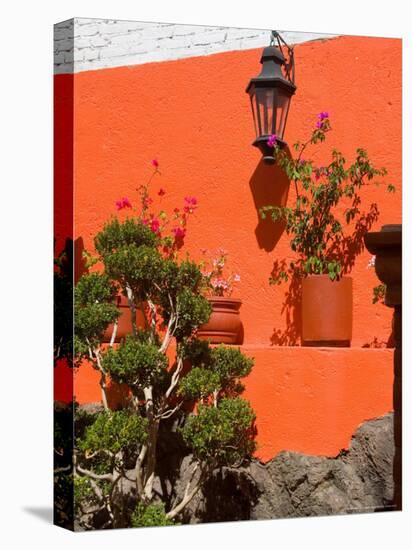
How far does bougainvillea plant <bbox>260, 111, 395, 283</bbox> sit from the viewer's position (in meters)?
6.83

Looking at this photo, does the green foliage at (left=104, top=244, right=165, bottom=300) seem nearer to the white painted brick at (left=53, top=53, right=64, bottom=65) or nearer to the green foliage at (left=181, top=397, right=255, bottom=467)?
the green foliage at (left=181, top=397, right=255, bottom=467)

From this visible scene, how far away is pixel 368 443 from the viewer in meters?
6.40

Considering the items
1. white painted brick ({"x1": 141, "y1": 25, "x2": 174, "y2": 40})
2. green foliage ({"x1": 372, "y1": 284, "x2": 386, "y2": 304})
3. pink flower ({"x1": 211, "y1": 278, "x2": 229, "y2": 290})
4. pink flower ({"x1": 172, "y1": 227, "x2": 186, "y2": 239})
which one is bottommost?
green foliage ({"x1": 372, "y1": 284, "x2": 386, "y2": 304})

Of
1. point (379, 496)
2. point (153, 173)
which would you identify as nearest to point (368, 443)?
point (379, 496)

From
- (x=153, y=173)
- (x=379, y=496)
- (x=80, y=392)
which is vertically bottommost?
(x=379, y=496)

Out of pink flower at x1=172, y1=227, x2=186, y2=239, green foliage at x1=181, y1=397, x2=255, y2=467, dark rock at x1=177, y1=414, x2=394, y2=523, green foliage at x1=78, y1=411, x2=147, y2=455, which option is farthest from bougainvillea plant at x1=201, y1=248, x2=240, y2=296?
green foliage at x1=78, y1=411, x2=147, y2=455

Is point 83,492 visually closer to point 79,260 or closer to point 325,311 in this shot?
point 79,260

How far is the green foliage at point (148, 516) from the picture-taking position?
5898 millimetres

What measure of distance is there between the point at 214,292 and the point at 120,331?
856mm

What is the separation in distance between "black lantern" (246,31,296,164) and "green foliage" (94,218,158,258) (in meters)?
1.09

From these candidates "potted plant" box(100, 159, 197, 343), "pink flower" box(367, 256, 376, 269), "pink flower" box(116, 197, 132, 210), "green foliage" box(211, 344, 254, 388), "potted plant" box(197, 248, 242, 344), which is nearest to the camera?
"potted plant" box(100, 159, 197, 343)

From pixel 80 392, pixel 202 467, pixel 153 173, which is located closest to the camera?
pixel 80 392

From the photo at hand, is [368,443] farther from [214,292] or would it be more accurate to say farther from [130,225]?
[130,225]

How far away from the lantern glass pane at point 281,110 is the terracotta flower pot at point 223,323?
1.01 metres
